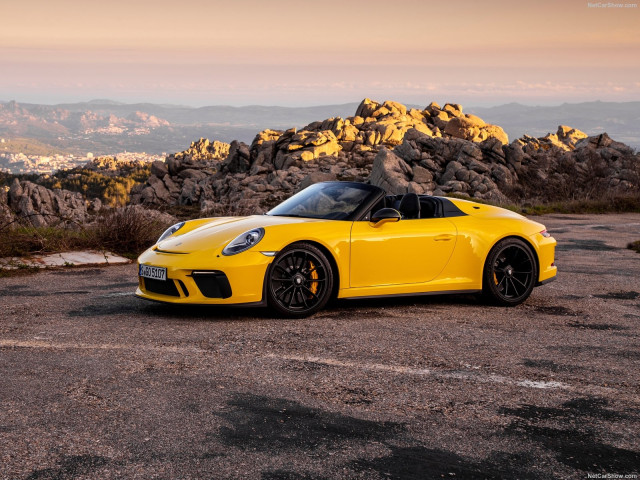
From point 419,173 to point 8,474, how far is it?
47.1 m

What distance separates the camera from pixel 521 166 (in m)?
52.0

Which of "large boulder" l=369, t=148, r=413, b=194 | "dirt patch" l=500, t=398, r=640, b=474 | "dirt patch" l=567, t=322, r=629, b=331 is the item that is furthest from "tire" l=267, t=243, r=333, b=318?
"large boulder" l=369, t=148, r=413, b=194

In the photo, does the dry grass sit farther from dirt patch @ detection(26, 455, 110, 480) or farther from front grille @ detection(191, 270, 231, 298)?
dirt patch @ detection(26, 455, 110, 480)

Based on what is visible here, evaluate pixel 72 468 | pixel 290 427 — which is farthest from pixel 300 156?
pixel 72 468

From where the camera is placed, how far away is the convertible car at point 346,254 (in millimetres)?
6848

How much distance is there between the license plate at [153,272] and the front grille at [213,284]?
36cm

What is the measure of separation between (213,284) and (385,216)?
6.25 ft

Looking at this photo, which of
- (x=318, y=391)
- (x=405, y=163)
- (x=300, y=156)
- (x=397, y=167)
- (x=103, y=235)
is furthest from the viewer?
(x=300, y=156)

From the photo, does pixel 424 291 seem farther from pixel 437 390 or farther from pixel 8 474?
pixel 8 474

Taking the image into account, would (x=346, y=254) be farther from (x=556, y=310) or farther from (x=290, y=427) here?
(x=290, y=427)

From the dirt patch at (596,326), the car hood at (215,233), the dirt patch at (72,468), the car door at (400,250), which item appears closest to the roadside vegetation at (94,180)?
the car hood at (215,233)

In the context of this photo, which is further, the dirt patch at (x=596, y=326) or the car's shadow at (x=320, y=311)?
the car's shadow at (x=320, y=311)

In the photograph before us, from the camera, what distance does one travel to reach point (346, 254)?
7.21 meters

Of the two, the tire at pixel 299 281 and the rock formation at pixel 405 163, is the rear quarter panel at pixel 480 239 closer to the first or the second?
the tire at pixel 299 281
